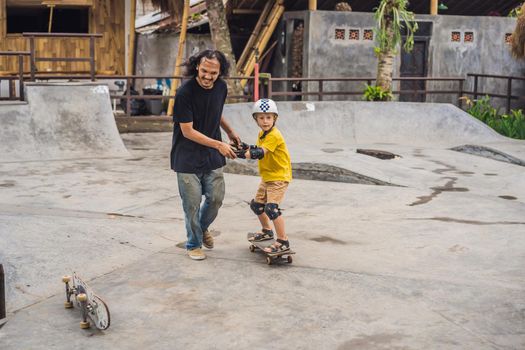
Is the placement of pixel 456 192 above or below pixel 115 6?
below

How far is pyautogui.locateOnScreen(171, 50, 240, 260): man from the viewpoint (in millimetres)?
6715

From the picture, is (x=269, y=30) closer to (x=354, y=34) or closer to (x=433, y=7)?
(x=354, y=34)

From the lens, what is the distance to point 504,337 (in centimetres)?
532

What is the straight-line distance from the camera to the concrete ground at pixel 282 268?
5.36m

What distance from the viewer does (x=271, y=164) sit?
699 centimetres

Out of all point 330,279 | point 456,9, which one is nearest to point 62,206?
point 330,279

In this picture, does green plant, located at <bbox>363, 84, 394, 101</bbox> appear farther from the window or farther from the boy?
the boy

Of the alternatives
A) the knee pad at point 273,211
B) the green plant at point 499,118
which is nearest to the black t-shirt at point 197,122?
the knee pad at point 273,211

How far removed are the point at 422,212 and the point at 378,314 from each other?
381 cm

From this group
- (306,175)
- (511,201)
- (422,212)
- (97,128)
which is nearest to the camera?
(422,212)

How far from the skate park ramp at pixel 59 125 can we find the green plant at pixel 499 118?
8036 millimetres

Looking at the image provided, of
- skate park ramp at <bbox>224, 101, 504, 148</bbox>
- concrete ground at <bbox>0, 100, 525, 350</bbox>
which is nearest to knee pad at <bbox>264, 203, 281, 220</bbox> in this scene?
concrete ground at <bbox>0, 100, 525, 350</bbox>

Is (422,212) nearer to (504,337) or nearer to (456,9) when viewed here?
(504,337)

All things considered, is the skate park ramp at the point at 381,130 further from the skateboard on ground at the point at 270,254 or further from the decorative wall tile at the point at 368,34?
the skateboard on ground at the point at 270,254
